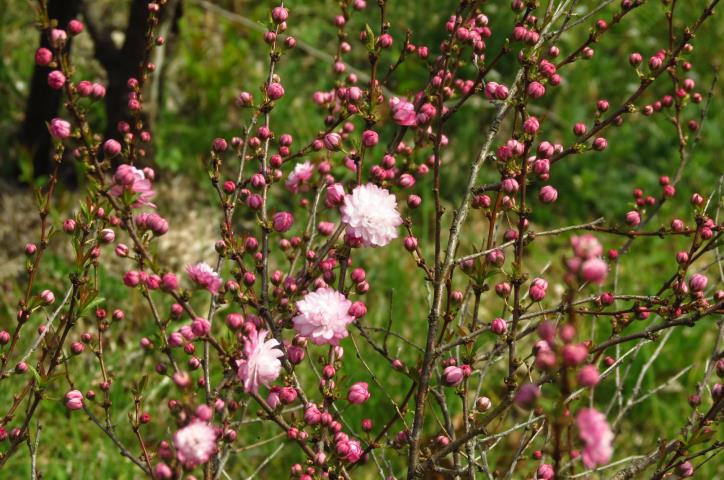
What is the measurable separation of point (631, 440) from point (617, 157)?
1.61 meters

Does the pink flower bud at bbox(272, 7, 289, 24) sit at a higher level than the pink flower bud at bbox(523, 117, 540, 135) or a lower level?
higher

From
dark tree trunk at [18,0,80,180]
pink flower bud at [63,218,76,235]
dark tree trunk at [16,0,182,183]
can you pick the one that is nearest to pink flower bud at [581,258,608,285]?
pink flower bud at [63,218,76,235]

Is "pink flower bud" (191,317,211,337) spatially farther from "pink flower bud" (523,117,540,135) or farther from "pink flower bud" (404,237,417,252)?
"pink flower bud" (523,117,540,135)

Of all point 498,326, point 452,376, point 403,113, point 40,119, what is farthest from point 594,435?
point 40,119

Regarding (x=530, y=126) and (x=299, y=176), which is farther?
(x=299, y=176)

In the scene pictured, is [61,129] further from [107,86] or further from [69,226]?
[107,86]

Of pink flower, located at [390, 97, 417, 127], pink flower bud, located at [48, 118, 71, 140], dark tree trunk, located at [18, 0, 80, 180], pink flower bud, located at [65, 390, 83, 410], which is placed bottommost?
pink flower bud, located at [65, 390, 83, 410]

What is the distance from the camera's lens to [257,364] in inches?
48.9

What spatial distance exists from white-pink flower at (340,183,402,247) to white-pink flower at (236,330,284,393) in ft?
0.82

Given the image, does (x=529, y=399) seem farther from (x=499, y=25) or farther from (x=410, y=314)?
(x=499, y=25)

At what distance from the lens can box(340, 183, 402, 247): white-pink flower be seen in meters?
1.37

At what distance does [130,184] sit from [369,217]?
16.2 inches

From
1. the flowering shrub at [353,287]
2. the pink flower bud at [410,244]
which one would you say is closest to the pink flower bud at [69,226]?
the flowering shrub at [353,287]

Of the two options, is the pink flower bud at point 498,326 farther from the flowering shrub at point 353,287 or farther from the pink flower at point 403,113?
the pink flower at point 403,113
